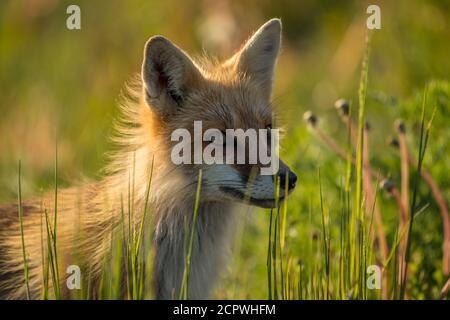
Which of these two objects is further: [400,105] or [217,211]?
[400,105]

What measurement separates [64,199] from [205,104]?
1149 millimetres

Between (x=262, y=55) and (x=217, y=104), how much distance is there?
0.71m

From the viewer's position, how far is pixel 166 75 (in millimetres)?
4727

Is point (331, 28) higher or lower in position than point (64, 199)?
higher

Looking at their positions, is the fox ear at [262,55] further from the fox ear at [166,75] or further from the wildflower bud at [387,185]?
the wildflower bud at [387,185]

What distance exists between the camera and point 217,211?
4887 millimetres

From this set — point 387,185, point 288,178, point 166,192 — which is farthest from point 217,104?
point 387,185

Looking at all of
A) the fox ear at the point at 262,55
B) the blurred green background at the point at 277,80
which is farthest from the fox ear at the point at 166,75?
the blurred green background at the point at 277,80

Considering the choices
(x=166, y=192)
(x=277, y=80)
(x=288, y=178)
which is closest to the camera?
(x=288, y=178)

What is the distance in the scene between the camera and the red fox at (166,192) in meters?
4.55

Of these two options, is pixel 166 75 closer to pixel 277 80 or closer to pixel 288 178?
pixel 288 178
